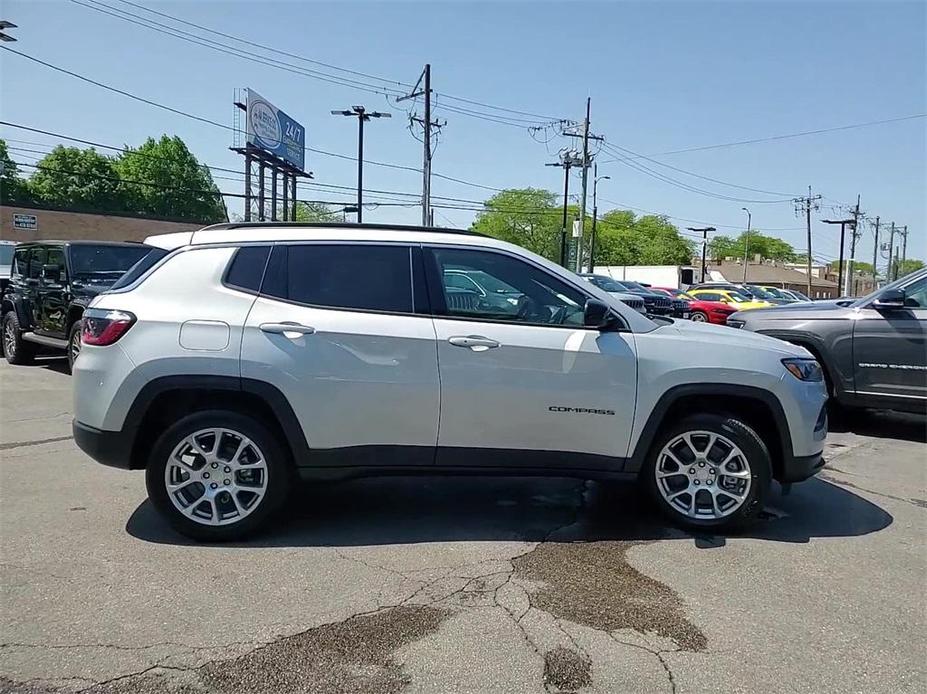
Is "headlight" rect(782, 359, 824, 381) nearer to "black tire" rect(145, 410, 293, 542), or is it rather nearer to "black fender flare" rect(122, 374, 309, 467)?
"black fender flare" rect(122, 374, 309, 467)

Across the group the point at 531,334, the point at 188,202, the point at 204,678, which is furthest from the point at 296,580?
the point at 188,202

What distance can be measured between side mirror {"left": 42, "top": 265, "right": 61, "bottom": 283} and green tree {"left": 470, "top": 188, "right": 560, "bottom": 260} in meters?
75.3

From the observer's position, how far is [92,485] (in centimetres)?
515

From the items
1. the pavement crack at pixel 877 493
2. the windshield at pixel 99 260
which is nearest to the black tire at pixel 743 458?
the pavement crack at pixel 877 493

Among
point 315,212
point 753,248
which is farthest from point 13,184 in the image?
point 753,248

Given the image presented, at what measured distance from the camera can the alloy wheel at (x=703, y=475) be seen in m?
4.25

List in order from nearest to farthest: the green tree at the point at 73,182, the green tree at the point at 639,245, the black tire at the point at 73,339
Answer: the black tire at the point at 73,339 → the green tree at the point at 73,182 → the green tree at the point at 639,245

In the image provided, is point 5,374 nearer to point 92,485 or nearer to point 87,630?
point 92,485

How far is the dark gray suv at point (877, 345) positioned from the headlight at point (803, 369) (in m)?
3.18

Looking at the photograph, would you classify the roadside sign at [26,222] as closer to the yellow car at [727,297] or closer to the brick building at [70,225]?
the brick building at [70,225]

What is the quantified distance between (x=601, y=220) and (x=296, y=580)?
107175mm

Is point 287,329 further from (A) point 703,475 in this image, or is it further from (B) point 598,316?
(A) point 703,475

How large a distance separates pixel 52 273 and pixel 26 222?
99.5ft

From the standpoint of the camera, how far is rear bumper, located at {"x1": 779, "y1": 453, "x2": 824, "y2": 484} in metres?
4.27
